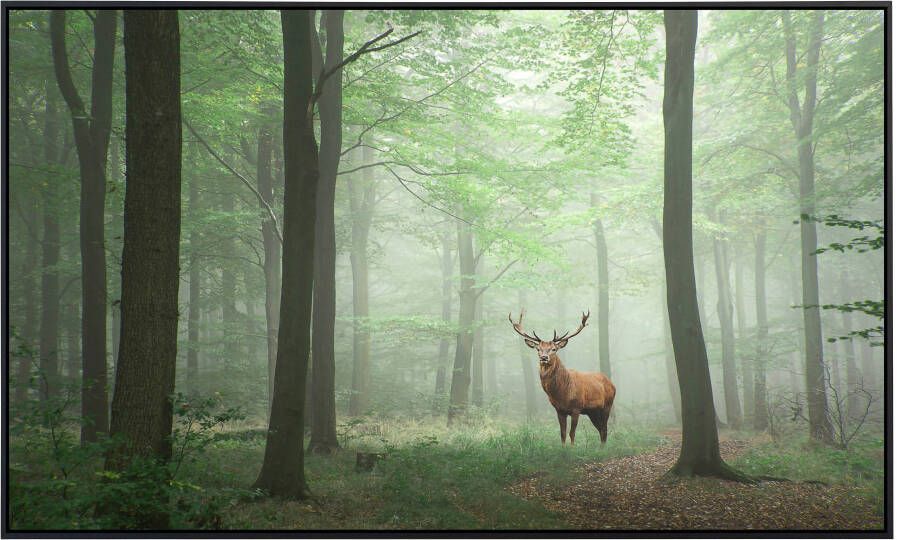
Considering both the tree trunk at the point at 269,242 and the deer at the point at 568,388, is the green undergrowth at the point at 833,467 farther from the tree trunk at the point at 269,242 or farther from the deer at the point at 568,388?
the tree trunk at the point at 269,242

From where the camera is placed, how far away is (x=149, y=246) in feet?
16.5

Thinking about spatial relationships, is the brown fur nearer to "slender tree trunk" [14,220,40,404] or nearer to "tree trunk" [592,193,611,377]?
"tree trunk" [592,193,611,377]

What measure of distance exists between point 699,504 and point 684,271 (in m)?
2.86

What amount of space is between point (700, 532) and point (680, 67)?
5755mm

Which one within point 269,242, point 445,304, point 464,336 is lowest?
point 464,336

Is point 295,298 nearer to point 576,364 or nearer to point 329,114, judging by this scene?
point 329,114

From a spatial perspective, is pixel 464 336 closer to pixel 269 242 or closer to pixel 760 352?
pixel 269 242

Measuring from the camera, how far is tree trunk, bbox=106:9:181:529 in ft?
16.0

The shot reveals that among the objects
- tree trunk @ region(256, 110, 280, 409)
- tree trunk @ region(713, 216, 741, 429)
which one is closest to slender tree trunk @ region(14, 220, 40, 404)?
tree trunk @ region(256, 110, 280, 409)

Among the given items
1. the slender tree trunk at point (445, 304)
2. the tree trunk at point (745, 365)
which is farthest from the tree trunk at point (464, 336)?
the tree trunk at point (745, 365)

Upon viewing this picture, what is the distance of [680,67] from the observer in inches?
316

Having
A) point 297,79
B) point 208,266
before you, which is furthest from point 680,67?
point 208,266

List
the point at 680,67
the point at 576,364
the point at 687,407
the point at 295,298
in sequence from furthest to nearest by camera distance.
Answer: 1. the point at 576,364
2. the point at 680,67
3. the point at 687,407
4. the point at 295,298

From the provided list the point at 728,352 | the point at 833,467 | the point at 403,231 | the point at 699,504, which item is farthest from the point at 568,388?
the point at 403,231
